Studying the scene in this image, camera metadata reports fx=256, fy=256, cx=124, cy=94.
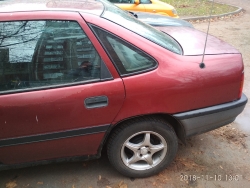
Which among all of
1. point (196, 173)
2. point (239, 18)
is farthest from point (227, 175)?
point (239, 18)

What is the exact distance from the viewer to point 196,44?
8.35ft

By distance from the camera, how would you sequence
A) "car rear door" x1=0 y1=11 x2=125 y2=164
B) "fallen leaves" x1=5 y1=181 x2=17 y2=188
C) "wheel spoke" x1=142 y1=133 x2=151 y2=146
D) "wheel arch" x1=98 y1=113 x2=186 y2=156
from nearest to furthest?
"car rear door" x1=0 y1=11 x2=125 y2=164 < "wheel arch" x1=98 y1=113 x2=186 y2=156 < "wheel spoke" x1=142 y1=133 x2=151 y2=146 < "fallen leaves" x1=5 y1=181 x2=17 y2=188

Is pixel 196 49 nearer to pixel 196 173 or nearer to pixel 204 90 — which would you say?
pixel 204 90

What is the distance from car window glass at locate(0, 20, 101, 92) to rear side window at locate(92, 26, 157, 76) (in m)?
0.12

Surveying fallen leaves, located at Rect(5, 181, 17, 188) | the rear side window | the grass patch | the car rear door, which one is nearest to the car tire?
the car rear door

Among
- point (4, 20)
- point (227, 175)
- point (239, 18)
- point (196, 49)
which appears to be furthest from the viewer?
point (239, 18)

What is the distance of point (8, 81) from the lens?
6.46 feet

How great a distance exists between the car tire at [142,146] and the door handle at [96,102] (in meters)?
0.32

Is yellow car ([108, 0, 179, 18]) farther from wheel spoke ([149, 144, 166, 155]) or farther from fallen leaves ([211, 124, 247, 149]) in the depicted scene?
wheel spoke ([149, 144, 166, 155])

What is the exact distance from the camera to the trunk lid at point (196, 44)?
2.40 meters

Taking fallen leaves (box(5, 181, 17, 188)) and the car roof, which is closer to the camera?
the car roof

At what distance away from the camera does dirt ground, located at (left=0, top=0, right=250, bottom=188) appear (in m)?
2.49

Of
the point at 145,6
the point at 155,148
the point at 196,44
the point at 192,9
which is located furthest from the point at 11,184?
the point at 192,9

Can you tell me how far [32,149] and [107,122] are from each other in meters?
0.67
